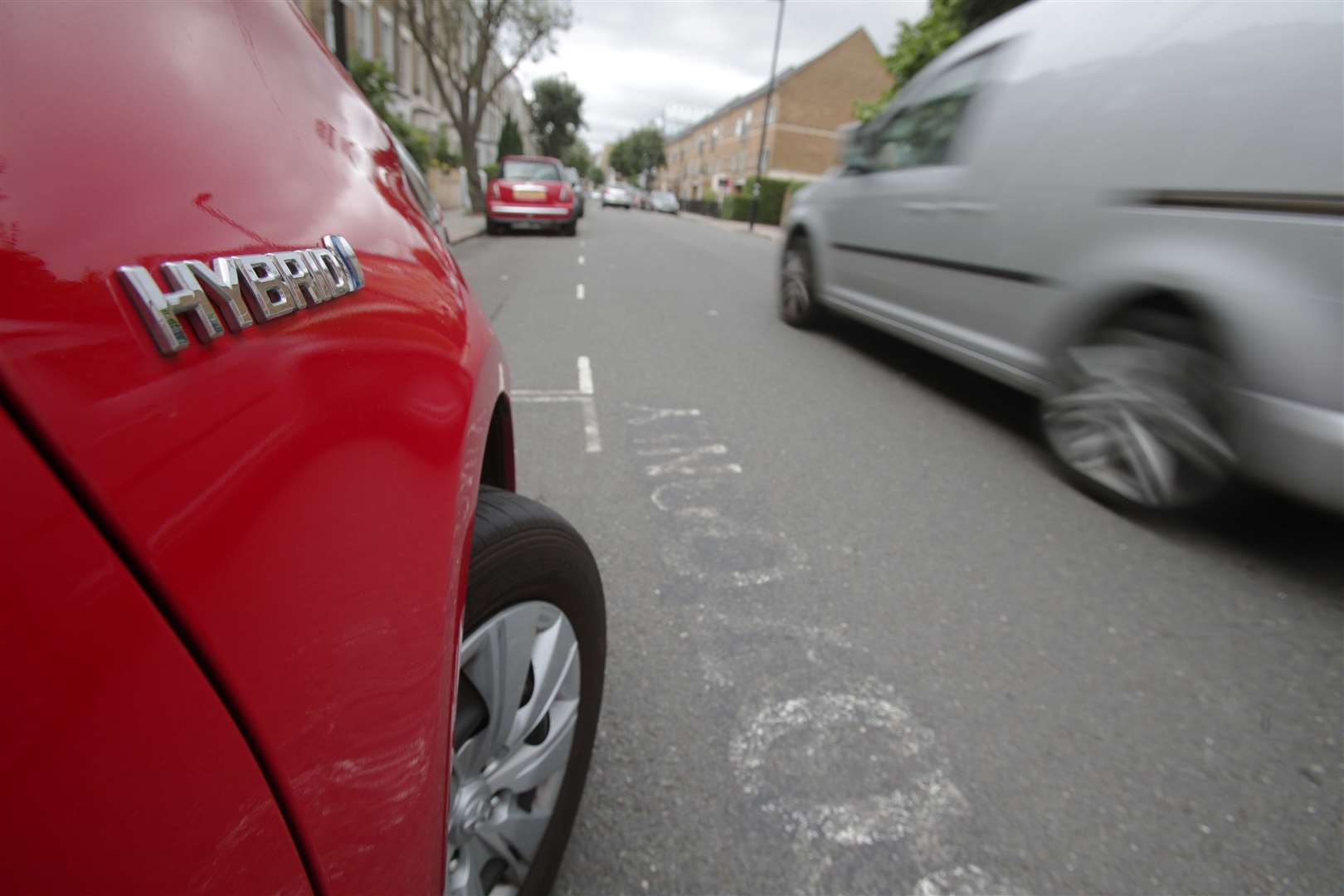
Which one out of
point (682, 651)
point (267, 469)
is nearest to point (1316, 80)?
point (682, 651)

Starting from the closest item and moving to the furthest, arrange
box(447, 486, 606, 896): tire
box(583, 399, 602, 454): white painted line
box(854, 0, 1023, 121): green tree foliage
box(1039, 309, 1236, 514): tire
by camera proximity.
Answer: box(447, 486, 606, 896): tire
box(1039, 309, 1236, 514): tire
box(583, 399, 602, 454): white painted line
box(854, 0, 1023, 121): green tree foliage

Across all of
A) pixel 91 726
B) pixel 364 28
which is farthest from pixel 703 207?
pixel 91 726

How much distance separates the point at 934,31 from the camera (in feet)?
60.5

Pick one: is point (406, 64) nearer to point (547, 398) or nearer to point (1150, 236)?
point (547, 398)

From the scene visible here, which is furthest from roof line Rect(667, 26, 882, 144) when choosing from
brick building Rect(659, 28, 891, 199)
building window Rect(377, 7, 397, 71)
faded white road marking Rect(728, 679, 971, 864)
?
faded white road marking Rect(728, 679, 971, 864)

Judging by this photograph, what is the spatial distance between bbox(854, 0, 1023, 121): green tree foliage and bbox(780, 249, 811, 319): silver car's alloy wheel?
10.5m

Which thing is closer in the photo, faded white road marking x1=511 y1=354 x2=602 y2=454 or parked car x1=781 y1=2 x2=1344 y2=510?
parked car x1=781 y1=2 x2=1344 y2=510

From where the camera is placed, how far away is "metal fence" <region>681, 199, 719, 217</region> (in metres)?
49.6

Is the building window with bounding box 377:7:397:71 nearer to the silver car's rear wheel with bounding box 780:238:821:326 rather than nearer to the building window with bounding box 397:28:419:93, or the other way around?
the building window with bounding box 397:28:419:93

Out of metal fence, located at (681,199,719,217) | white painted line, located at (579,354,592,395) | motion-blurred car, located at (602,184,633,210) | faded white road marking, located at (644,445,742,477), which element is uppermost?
faded white road marking, located at (644,445,742,477)

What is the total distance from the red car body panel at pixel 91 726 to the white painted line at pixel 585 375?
4.24 m

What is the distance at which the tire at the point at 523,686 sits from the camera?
3.62 ft

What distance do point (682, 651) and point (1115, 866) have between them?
44.0 inches

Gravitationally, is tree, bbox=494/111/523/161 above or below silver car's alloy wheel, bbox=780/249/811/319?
below
